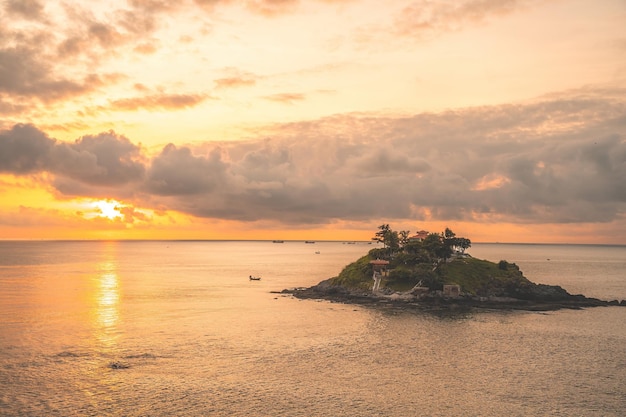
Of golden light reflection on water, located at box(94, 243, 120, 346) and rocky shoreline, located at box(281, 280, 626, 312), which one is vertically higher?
rocky shoreline, located at box(281, 280, 626, 312)

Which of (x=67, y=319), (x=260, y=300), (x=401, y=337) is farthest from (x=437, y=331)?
(x=67, y=319)

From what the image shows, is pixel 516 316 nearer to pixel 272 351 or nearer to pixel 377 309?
pixel 377 309

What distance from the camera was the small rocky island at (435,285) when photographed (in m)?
121

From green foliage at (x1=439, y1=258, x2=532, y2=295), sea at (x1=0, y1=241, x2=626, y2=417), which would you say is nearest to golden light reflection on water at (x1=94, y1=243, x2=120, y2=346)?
sea at (x1=0, y1=241, x2=626, y2=417)

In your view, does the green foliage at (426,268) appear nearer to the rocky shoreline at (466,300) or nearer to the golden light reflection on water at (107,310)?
the rocky shoreline at (466,300)

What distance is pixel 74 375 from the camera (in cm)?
6131

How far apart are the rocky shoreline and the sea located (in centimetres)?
583

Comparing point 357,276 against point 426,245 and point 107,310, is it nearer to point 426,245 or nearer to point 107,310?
point 426,245

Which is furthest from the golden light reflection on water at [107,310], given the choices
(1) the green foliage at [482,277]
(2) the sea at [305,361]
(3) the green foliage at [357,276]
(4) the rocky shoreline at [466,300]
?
(1) the green foliage at [482,277]

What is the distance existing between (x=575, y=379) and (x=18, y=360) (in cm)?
7546

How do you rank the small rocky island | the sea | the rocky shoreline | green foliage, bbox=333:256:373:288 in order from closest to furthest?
1. the sea
2. the rocky shoreline
3. the small rocky island
4. green foliage, bbox=333:256:373:288

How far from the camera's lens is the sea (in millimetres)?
53031

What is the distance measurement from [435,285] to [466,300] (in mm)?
8393

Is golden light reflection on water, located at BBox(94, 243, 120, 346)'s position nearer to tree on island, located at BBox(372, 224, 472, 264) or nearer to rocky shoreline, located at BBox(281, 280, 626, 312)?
rocky shoreline, located at BBox(281, 280, 626, 312)
